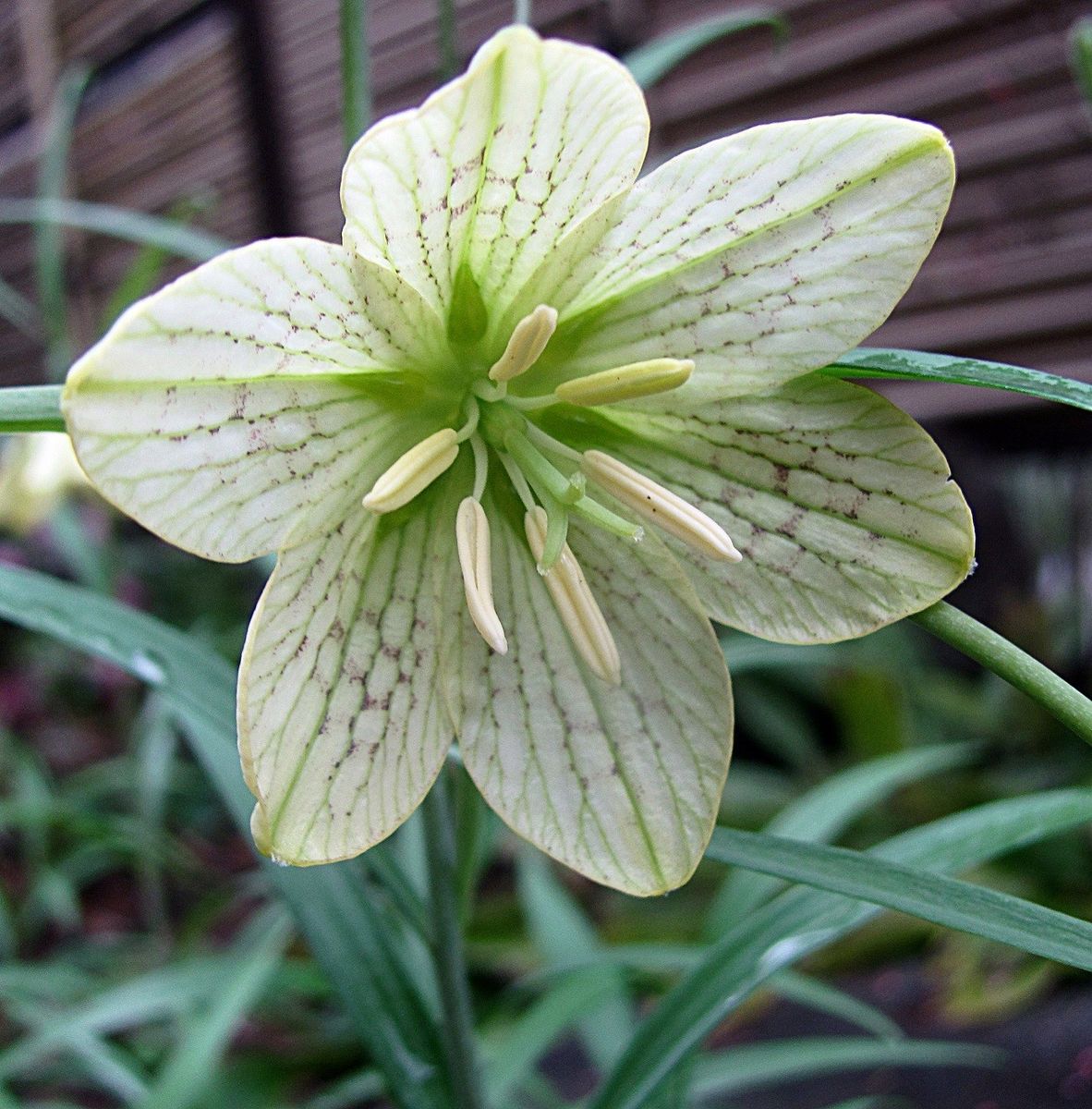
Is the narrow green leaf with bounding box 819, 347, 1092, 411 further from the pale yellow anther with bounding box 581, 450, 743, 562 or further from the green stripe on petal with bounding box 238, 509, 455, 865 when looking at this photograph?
the green stripe on petal with bounding box 238, 509, 455, 865

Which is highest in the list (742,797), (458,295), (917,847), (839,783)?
(458,295)

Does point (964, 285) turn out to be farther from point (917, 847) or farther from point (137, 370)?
point (137, 370)

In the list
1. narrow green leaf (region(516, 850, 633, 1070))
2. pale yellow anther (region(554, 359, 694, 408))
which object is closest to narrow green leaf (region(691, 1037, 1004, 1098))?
narrow green leaf (region(516, 850, 633, 1070))

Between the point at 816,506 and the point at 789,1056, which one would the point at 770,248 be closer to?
the point at 816,506

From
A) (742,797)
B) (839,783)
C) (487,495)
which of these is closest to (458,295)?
(487,495)

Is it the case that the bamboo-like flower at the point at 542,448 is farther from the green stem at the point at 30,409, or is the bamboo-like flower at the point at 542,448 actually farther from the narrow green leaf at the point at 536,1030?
the narrow green leaf at the point at 536,1030

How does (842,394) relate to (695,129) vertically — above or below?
above

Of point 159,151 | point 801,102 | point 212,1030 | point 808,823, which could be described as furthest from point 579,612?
point 159,151
